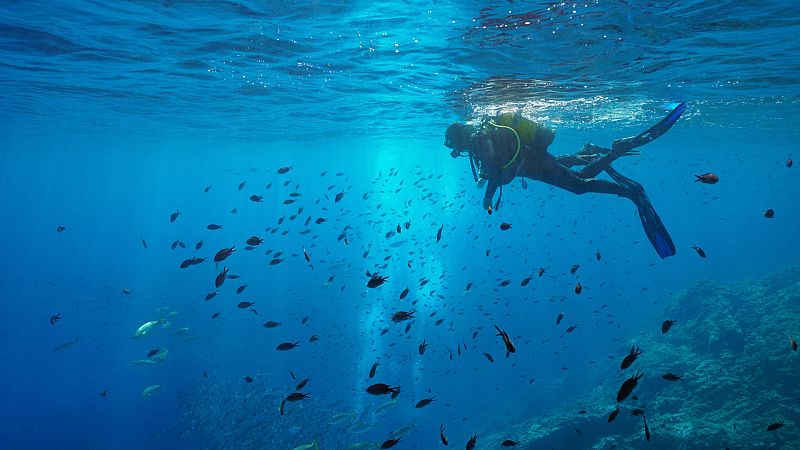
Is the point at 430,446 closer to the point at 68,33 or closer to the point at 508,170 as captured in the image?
the point at 508,170

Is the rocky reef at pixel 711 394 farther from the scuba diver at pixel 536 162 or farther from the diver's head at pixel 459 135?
the diver's head at pixel 459 135

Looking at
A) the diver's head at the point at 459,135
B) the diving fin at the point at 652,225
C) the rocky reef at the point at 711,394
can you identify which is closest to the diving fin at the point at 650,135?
the diving fin at the point at 652,225

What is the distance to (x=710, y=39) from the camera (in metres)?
12.0

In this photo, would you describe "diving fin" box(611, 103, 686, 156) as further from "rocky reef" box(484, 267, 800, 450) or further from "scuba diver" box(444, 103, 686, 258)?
"rocky reef" box(484, 267, 800, 450)

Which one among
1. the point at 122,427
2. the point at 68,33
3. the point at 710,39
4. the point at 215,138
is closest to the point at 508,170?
the point at 710,39

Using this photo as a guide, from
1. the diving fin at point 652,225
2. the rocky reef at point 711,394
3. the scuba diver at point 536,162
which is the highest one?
the scuba diver at point 536,162

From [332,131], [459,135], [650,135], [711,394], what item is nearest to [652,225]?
[650,135]

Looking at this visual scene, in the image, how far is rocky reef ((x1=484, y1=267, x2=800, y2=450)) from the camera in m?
12.1

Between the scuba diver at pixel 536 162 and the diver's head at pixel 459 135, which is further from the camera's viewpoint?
the diver's head at pixel 459 135

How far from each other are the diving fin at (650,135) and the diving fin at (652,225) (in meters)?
0.70

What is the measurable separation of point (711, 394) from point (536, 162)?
1115cm

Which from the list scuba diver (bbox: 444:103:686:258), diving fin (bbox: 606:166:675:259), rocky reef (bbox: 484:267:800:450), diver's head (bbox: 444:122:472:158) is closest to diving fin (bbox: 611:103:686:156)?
scuba diver (bbox: 444:103:686:258)

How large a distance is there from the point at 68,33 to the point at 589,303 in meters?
44.4

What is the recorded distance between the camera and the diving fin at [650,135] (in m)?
8.55
